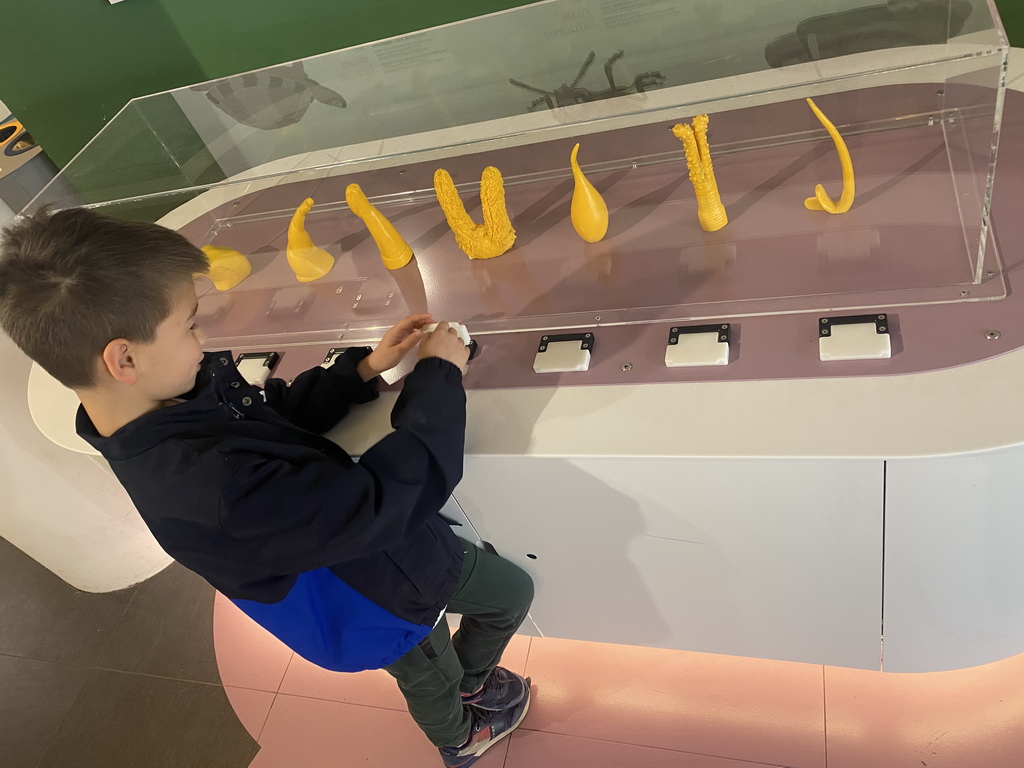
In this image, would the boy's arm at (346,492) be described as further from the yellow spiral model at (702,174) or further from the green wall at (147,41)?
the green wall at (147,41)

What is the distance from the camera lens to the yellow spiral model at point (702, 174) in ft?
3.69

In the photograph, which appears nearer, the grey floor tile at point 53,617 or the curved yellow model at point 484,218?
the curved yellow model at point 484,218

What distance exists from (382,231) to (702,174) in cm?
57

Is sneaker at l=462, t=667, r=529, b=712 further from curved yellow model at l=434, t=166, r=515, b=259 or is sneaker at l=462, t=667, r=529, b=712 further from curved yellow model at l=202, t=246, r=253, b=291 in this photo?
curved yellow model at l=202, t=246, r=253, b=291

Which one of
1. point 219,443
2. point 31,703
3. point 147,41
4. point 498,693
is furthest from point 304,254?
point 31,703

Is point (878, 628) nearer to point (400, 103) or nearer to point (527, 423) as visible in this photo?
point (527, 423)

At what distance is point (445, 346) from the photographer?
1109 mm

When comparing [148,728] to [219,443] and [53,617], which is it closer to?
[53,617]

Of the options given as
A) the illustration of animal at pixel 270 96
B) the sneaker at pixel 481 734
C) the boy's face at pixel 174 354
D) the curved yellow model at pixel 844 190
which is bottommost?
the sneaker at pixel 481 734

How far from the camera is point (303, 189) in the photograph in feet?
5.53

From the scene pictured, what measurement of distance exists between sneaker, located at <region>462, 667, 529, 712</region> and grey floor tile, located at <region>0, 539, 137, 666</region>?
3.92ft

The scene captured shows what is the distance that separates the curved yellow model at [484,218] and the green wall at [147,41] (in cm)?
95

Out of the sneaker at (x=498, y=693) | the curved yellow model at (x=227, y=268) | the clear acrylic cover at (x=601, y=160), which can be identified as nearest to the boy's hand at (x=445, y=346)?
the clear acrylic cover at (x=601, y=160)

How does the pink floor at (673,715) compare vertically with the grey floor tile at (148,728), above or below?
below
